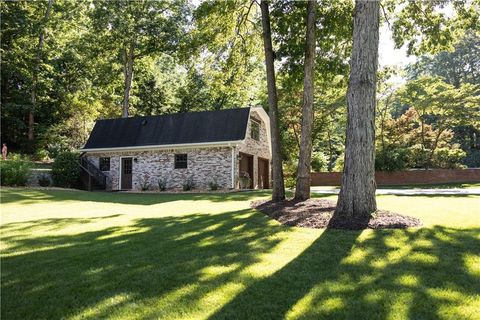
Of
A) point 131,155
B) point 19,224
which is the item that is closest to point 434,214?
point 19,224

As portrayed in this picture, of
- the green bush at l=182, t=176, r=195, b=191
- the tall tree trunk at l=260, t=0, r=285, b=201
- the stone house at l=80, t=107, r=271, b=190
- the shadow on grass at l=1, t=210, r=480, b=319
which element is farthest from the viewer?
the stone house at l=80, t=107, r=271, b=190

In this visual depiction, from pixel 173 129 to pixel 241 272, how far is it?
18316 mm

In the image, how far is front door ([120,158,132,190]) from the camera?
72.7 feet

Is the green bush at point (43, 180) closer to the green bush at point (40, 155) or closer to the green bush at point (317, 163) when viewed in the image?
the green bush at point (40, 155)

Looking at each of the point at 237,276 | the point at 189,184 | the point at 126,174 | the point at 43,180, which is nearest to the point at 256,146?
the point at 189,184

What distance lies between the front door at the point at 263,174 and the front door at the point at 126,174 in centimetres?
812

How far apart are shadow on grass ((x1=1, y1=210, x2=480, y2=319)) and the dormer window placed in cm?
1621

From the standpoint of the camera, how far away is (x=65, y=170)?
20.2m

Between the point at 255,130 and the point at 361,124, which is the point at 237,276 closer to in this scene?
the point at 361,124

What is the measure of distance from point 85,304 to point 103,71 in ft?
98.4

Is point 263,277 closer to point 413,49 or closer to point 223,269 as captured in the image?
point 223,269

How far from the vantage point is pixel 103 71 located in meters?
30.2

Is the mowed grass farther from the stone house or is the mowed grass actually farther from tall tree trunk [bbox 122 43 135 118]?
tall tree trunk [bbox 122 43 135 118]

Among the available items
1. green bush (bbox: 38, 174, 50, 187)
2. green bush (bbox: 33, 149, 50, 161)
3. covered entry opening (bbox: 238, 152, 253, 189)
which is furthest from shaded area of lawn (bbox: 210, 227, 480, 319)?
green bush (bbox: 33, 149, 50, 161)
